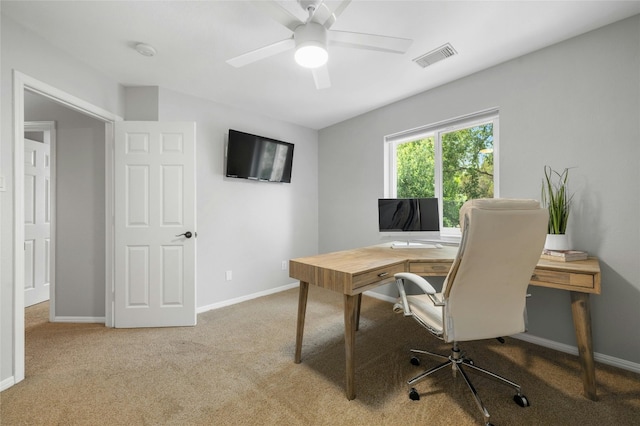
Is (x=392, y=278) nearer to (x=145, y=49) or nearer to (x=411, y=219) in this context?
(x=411, y=219)

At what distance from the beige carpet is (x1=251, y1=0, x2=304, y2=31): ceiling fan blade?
220 centimetres

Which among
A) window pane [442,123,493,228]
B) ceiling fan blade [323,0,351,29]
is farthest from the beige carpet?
ceiling fan blade [323,0,351,29]

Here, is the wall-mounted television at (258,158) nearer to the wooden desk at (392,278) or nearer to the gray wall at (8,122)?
the gray wall at (8,122)

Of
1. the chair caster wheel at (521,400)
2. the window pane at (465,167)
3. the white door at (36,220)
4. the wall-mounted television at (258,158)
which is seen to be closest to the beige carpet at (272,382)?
the chair caster wheel at (521,400)

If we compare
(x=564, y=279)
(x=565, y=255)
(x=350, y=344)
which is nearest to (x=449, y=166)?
(x=565, y=255)

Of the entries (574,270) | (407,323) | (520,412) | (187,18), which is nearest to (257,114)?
(187,18)

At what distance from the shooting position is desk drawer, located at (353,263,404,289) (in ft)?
5.43

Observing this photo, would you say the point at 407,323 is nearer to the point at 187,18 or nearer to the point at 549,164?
the point at 549,164

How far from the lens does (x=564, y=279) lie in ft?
5.42

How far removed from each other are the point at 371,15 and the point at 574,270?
6.88 feet

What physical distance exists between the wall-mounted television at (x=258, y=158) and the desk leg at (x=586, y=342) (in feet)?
10.8

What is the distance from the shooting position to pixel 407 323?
9.01ft

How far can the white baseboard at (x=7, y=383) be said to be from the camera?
172 centimetres

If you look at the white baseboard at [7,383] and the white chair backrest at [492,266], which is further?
the white baseboard at [7,383]
